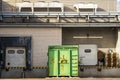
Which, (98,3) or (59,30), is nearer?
(59,30)

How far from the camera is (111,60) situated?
3438cm

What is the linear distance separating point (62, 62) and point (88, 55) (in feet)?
15.3

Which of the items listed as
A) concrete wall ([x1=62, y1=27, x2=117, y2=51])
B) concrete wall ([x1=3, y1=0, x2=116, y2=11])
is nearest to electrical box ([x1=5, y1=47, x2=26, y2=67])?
concrete wall ([x1=62, y1=27, x2=117, y2=51])

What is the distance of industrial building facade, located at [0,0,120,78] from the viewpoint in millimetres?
33875

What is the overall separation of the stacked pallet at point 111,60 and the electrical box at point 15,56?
24.5ft

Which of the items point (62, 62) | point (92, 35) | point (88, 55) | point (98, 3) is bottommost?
point (62, 62)

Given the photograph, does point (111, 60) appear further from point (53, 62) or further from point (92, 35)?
point (53, 62)

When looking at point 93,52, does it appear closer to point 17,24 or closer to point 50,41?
point 50,41

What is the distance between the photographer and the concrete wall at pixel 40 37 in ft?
111

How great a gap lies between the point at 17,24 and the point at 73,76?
7018 millimetres

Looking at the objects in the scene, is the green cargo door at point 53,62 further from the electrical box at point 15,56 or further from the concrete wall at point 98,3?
the concrete wall at point 98,3

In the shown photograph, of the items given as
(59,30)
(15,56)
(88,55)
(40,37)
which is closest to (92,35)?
(88,55)

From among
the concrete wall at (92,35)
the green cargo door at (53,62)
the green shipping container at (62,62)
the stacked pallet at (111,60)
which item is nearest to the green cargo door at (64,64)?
the green shipping container at (62,62)

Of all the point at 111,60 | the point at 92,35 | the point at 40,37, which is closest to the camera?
the point at 40,37
